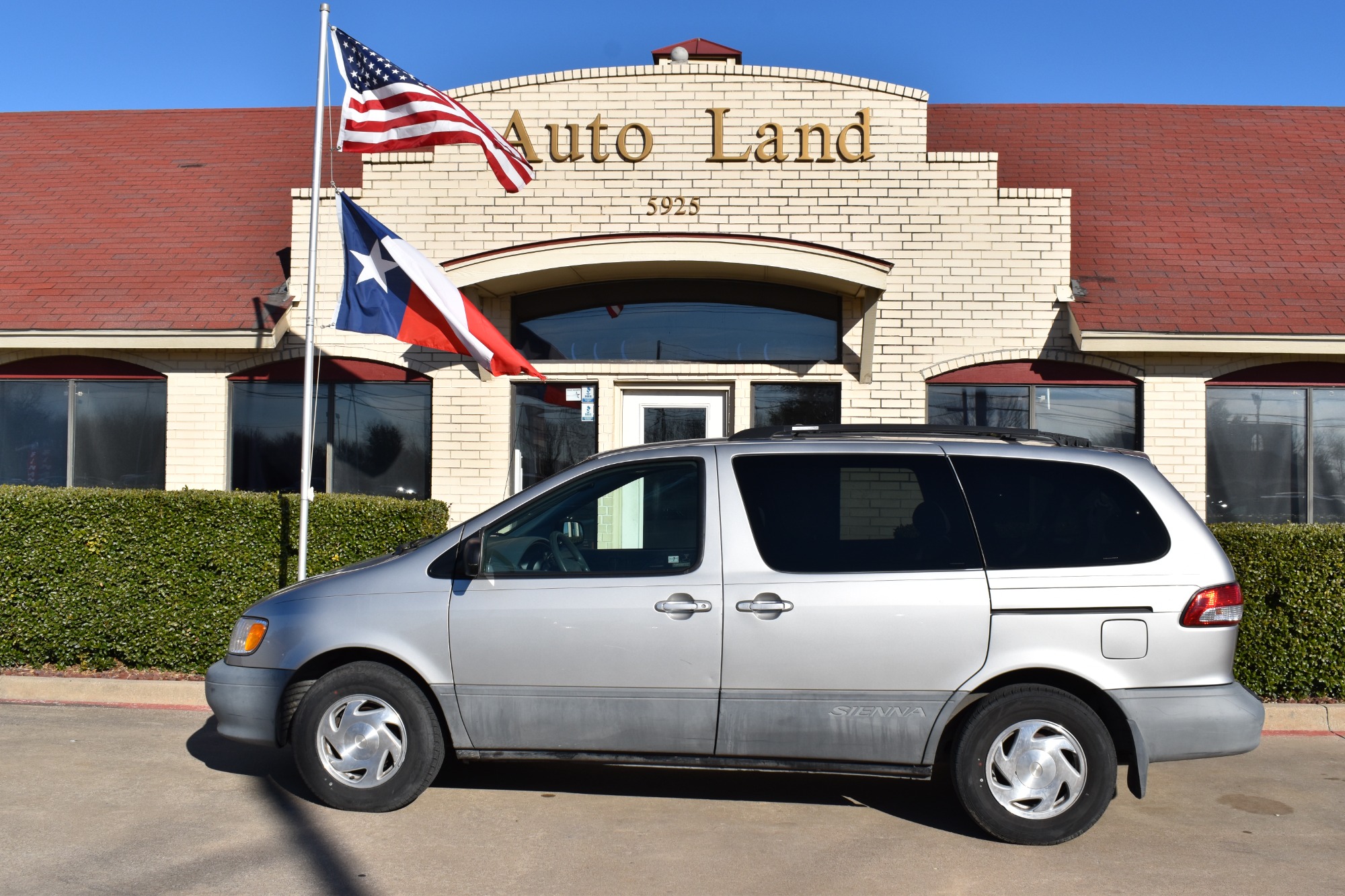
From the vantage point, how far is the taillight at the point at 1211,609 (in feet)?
17.1

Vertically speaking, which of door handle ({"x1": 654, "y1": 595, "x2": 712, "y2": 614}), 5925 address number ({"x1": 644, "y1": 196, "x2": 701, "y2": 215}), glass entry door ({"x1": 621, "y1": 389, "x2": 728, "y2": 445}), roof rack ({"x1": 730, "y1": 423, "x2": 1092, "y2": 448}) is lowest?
door handle ({"x1": 654, "y1": 595, "x2": 712, "y2": 614})

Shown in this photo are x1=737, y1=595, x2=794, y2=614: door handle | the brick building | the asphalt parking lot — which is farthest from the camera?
the brick building

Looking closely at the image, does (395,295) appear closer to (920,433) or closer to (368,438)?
(368,438)

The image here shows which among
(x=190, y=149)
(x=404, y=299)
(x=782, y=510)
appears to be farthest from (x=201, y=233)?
(x=782, y=510)

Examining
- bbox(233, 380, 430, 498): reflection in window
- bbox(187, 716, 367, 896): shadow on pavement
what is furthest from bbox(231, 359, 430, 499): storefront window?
bbox(187, 716, 367, 896): shadow on pavement

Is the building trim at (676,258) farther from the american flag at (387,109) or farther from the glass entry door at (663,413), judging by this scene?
the american flag at (387,109)

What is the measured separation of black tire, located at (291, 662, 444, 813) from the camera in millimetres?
5543

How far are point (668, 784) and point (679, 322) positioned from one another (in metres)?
5.48

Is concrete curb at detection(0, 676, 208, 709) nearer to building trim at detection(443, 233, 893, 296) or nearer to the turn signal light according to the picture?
the turn signal light

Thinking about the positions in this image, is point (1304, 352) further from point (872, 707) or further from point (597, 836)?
point (597, 836)

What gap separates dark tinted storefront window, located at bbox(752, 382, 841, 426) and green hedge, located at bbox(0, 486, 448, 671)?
379 centimetres

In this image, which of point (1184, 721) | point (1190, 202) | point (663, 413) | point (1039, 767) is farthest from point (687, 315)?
point (1184, 721)

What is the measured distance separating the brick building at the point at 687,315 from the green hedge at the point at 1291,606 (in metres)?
2.53

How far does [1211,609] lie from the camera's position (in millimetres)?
5230
